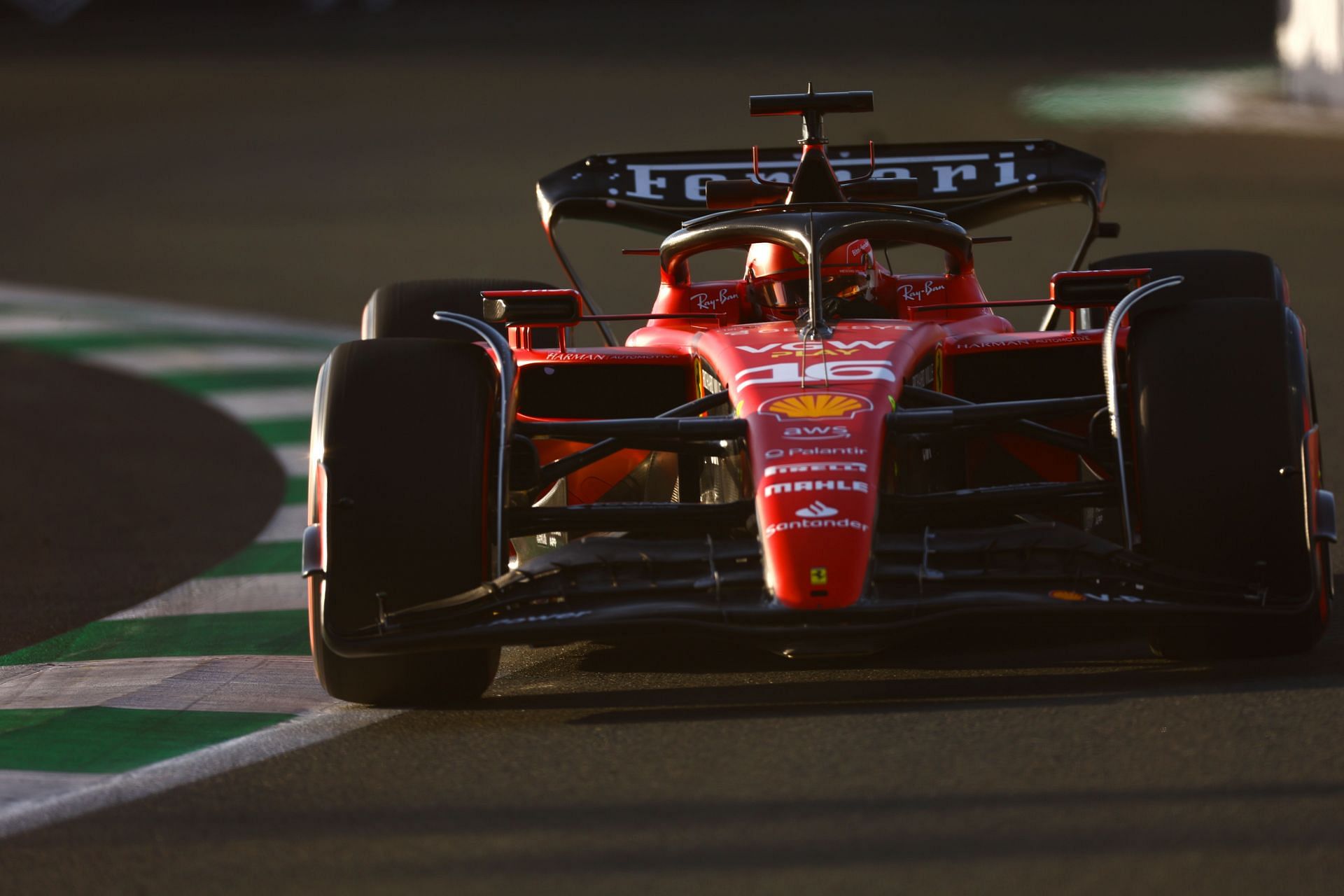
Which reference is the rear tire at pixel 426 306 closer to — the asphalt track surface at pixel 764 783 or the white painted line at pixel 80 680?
the asphalt track surface at pixel 764 783

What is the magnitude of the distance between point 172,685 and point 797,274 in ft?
7.58

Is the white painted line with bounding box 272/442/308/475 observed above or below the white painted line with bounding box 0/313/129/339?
below

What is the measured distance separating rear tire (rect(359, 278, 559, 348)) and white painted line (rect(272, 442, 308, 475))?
207 cm

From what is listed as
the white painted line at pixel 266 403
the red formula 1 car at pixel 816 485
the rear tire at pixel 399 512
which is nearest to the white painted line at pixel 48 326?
the white painted line at pixel 266 403

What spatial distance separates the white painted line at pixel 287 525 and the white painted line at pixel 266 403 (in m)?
2.04

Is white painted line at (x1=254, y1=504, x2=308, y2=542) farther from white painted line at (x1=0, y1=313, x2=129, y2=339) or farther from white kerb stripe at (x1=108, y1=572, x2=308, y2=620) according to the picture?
white painted line at (x1=0, y1=313, x2=129, y2=339)

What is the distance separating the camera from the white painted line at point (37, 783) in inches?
183

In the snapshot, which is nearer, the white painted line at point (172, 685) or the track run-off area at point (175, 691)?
the track run-off area at point (175, 691)

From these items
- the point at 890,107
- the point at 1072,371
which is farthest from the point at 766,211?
the point at 890,107

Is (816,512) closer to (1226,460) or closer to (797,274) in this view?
(1226,460)

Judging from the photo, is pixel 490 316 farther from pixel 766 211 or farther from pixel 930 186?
pixel 930 186

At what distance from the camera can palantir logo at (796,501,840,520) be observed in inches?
199

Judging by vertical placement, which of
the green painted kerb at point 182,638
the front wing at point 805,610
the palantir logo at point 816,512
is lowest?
the green painted kerb at point 182,638

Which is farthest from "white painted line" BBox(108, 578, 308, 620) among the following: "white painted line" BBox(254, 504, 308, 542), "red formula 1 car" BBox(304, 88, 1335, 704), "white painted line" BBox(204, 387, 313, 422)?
"white painted line" BBox(204, 387, 313, 422)
